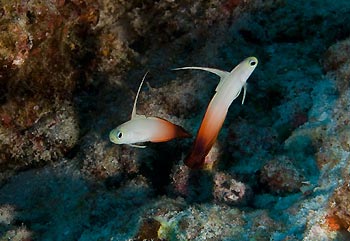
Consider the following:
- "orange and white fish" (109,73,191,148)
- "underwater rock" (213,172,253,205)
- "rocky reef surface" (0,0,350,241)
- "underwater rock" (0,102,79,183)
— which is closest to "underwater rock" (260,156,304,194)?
"rocky reef surface" (0,0,350,241)

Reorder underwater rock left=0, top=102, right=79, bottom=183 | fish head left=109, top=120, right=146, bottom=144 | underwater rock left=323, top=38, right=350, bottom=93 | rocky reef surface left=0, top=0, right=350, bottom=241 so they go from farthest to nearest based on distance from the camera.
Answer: underwater rock left=0, top=102, right=79, bottom=183 → underwater rock left=323, top=38, right=350, bottom=93 → fish head left=109, top=120, right=146, bottom=144 → rocky reef surface left=0, top=0, right=350, bottom=241

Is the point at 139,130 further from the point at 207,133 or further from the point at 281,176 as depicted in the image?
the point at 281,176

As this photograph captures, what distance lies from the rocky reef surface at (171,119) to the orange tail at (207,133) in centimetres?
19

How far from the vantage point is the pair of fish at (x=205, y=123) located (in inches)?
117

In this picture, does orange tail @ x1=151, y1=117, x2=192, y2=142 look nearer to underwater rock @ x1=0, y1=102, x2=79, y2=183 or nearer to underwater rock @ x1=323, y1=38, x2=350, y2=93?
underwater rock @ x1=323, y1=38, x2=350, y2=93

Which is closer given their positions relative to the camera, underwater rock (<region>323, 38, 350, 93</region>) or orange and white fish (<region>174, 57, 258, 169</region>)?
orange and white fish (<region>174, 57, 258, 169</region>)

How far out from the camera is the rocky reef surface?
283 centimetres

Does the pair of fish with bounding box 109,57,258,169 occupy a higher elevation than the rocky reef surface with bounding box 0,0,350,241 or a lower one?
higher

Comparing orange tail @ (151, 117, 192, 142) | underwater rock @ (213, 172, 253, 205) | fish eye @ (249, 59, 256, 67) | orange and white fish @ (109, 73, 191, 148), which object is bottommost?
underwater rock @ (213, 172, 253, 205)

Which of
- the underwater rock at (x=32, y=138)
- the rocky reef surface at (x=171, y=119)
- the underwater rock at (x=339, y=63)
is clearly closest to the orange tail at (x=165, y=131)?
the rocky reef surface at (x=171, y=119)

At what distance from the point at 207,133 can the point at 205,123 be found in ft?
0.29

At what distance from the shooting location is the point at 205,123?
3072mm

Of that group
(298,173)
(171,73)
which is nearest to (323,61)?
(298,173)

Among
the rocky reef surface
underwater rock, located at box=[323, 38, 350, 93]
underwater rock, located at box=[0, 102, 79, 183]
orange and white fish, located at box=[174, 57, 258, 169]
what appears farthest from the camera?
underwater rock, located at box=[0, 102, 79, 183]
